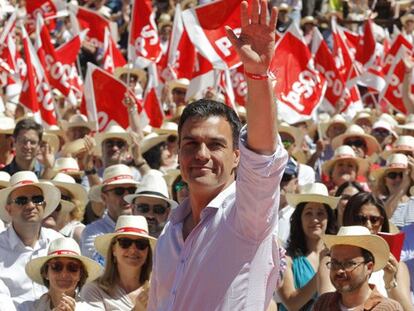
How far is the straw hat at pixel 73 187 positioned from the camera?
33.1ft

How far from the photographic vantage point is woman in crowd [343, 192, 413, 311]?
7.94 metres

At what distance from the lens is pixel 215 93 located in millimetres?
13484

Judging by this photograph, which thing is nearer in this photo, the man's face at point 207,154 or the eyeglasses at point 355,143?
the man's face at point 207,154

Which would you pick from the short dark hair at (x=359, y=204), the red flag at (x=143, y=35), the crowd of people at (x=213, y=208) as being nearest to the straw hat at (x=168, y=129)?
the crowd of people at (x=213, y=208)

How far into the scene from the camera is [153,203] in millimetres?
9359

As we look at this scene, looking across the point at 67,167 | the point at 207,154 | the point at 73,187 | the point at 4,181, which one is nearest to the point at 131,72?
the point at 67,167

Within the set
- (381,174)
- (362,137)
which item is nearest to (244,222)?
(381,174)

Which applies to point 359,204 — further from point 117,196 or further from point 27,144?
point 27,144

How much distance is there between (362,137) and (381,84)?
3993 mm

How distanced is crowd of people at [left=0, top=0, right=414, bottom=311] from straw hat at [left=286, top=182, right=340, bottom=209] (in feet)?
0.05

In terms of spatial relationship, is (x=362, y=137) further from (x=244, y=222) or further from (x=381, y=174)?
(x=244, y=222)

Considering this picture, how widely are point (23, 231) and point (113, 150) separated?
3191 mm

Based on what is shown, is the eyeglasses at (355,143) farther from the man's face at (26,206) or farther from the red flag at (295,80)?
the man's face at (26,206)

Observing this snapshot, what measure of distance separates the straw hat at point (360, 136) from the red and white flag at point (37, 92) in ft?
10.6
